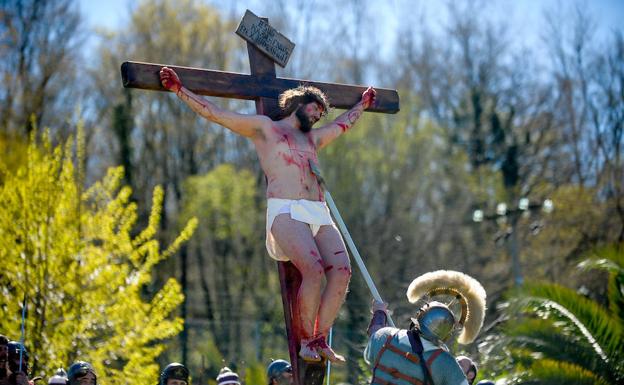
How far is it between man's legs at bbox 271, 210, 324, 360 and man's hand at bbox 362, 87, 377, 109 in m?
1.54

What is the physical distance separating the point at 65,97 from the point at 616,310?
2014 cm

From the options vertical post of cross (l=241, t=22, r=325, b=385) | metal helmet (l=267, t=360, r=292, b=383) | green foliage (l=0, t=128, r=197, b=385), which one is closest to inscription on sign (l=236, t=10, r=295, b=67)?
vertical post of cross (l=241, t=22, r=325, b=385)

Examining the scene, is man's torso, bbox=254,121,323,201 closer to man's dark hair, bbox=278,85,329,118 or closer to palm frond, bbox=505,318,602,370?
man's dark hair, bbox=278,85,329,118

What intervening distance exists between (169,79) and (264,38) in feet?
3.17

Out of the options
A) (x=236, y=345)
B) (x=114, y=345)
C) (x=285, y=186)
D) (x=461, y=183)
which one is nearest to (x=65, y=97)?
(x=236, y=345)

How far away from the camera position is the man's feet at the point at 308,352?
6.57 meters

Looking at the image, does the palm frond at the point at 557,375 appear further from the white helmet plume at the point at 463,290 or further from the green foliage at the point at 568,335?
the white helmet plume at the point at 463,290

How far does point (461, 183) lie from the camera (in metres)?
30.5

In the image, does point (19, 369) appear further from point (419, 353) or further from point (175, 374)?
point (419, 353)

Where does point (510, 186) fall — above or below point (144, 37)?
below

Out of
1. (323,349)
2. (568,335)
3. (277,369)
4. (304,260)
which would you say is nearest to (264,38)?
(304,260)

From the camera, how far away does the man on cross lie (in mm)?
6630

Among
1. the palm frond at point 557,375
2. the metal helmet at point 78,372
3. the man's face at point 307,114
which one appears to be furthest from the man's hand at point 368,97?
the palm frond at point 557,375

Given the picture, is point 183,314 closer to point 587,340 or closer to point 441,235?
point 441,235
